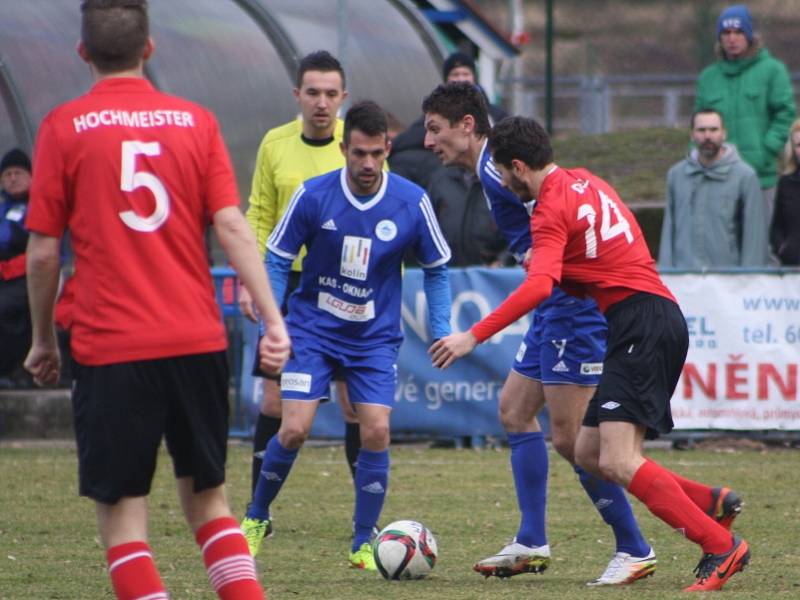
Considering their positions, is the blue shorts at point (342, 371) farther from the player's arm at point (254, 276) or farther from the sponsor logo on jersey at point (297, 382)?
the player's arm at point (254, 276)

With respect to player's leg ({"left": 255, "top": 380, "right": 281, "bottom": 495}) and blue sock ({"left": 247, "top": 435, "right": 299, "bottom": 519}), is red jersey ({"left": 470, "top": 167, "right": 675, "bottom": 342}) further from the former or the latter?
player's leg ({"left": 255, "top": 380, "right": 281, "bottom": 495})

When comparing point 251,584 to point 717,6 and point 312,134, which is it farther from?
point 717,6

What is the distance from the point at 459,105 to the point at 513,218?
0.57 metres

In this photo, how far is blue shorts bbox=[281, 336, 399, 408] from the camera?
7.45m

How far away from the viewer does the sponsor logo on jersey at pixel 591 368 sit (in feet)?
23.1

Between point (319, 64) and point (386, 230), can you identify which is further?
point (319, 64)

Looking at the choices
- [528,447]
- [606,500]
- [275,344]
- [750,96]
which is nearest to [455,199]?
[750,96]

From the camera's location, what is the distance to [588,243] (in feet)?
21.2

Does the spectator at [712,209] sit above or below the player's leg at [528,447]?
above

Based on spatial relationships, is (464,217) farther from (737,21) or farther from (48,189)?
(48,189)

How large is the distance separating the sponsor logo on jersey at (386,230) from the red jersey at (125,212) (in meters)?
2.62

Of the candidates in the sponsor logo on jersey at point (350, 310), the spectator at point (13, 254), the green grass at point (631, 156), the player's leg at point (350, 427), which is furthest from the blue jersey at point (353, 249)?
the green grass at point (631, 156)

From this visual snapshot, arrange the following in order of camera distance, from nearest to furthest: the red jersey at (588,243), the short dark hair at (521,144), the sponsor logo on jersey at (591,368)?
the red jersey at (588,243)
the short dark hair at (521,144)
the sponsor logo on jersey at (591,368)

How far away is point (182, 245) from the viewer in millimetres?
4816
